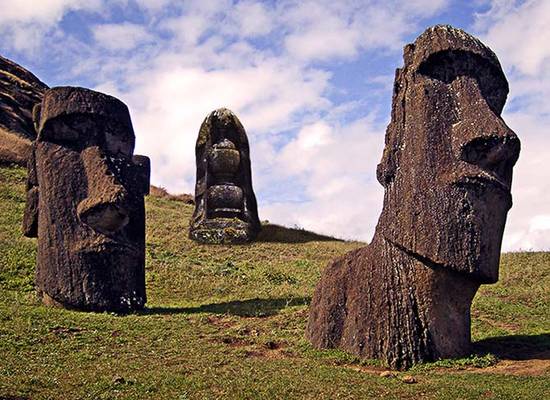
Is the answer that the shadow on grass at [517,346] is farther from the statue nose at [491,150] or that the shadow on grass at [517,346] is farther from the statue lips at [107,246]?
the statue lips at [107,246]

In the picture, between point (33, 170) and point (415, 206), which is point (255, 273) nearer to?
point (33, 170)

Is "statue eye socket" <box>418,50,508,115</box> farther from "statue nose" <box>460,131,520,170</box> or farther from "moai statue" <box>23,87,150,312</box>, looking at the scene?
"moai statue" <box>23,87,150,312</box>

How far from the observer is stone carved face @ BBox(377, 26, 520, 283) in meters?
9.59

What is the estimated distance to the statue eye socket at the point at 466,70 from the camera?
33.6 feet

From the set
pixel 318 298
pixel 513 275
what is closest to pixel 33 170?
pixel 318 298

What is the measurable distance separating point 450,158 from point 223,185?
17.4 m

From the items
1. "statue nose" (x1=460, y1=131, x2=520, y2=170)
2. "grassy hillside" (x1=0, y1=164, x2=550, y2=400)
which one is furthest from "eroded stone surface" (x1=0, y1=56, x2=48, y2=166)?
"statue nose" (x1=460, y1=131, x2=520, y2=170)

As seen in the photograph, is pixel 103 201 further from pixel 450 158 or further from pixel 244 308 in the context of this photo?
pixel 450 158

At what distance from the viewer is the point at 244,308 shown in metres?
15.1

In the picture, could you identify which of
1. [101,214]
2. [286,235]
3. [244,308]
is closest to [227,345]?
[244,308]

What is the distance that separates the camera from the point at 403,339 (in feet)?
31.7

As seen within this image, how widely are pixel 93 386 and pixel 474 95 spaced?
262 inches

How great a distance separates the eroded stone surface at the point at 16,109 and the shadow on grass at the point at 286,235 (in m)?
12.3

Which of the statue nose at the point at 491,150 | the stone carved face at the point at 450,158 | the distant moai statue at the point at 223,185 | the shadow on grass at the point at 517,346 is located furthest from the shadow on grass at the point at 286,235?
the statue nose at the point at 491,150
